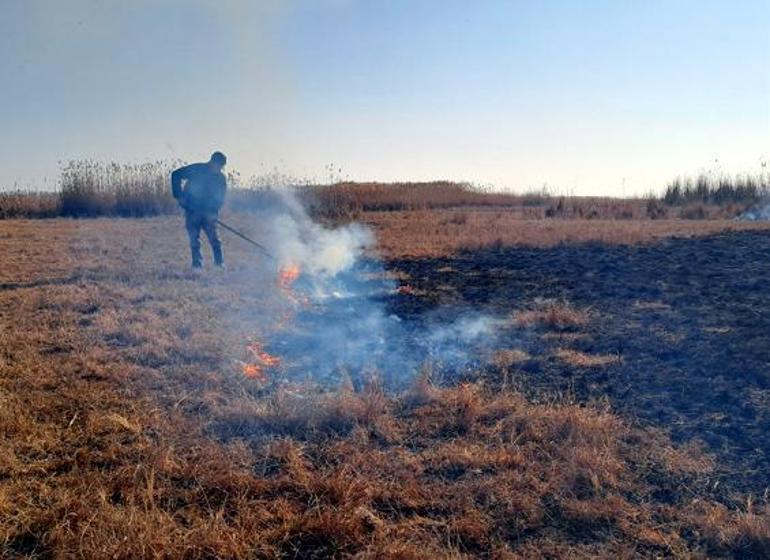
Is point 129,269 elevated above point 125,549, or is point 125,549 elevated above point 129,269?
point 129,269

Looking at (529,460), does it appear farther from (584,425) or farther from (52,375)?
(52,375)

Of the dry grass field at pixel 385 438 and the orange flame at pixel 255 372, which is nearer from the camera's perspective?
the dry grass field at pixel 385 438

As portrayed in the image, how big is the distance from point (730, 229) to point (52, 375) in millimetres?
15476

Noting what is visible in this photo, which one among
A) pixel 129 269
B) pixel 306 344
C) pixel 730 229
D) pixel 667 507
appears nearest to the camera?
pixel 667 507

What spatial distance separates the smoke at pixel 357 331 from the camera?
5836 millimetres

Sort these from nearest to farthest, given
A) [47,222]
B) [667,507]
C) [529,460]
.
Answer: [667,507]
[529,460]
[47,222]

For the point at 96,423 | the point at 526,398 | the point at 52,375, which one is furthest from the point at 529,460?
the point at 52,375

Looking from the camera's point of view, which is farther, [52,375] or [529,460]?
[52,375]

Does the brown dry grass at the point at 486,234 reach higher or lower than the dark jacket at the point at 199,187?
lower

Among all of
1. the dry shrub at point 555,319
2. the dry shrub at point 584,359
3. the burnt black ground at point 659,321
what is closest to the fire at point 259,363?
the burnt black ground at point 659,321

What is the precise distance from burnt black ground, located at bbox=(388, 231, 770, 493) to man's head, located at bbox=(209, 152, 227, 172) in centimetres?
344

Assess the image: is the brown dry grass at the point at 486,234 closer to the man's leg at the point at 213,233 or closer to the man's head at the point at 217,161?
the man's leg at the point at 213,233

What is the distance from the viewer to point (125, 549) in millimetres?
2871

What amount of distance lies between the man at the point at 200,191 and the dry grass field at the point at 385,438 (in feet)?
6.95
